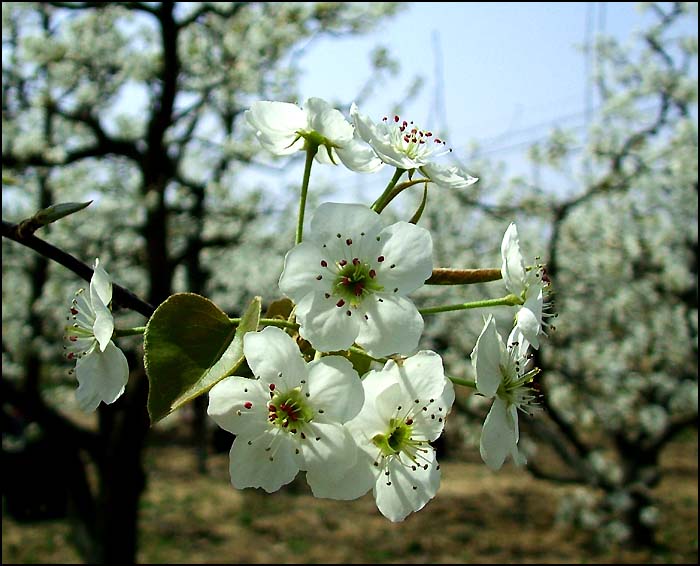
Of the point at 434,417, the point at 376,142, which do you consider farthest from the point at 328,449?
the point at 376,142

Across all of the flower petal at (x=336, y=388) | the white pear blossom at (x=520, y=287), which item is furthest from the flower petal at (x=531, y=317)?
the flower petal at (x=336, y=388)

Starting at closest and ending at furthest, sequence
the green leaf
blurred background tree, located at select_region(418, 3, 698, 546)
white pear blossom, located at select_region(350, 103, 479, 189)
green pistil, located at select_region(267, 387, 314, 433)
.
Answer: the green leaf < green pistil, located at select_region(267, 387, 314, 433) < white pear blossom, located at select_region(350, 103, 479, 189) < blurred background tree, located at select_region(418, 3, 698, 546)

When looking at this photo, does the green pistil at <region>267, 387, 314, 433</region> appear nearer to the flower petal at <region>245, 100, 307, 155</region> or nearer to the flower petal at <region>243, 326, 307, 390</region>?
the flower petal at <region>243, 326, 307, 390</region>

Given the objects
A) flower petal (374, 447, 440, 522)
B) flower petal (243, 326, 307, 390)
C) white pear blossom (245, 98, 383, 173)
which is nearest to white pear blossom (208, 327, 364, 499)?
flower petal (243, 326, 307, 390)

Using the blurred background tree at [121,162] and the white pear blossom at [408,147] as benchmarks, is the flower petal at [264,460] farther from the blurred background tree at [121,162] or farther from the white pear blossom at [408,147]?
the blurred background tree at [121,162]

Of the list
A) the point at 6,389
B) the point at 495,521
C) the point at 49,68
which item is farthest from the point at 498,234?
the point at 6,389

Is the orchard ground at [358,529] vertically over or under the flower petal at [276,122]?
under
